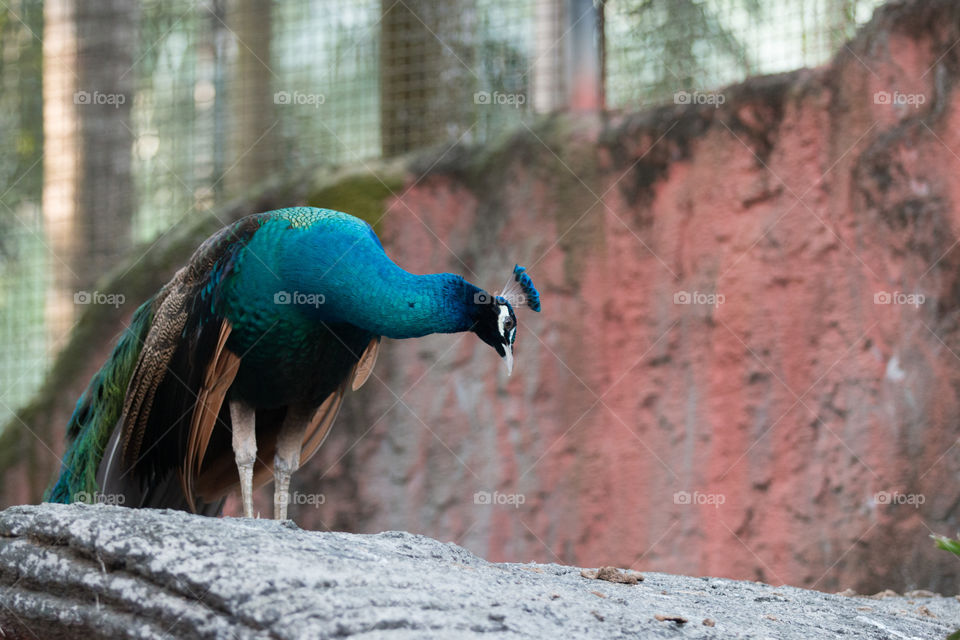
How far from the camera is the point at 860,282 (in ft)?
19.5

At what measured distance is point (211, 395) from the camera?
4391mm

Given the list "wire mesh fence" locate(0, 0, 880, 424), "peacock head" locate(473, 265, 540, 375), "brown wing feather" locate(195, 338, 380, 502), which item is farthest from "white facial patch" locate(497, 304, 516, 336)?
"wire mesh fence" locate(0, 0, 880, 424)

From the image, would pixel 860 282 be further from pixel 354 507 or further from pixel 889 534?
pixel 354 507

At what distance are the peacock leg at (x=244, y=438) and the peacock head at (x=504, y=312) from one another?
1.01 m

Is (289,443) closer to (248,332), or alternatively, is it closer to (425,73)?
(248,332)

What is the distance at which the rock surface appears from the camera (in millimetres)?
2727

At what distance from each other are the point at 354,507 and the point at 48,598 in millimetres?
3817

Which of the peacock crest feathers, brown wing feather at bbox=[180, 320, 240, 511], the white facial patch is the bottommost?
brown wing feather at bbox=[180, 320, 240, 511]

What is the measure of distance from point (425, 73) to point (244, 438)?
342 centimetres

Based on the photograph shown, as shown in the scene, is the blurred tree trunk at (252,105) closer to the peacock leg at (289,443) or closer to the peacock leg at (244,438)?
the peacock leg at (289,443)

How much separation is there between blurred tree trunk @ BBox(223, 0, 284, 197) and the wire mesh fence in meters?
0.01

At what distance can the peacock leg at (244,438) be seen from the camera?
179 inches

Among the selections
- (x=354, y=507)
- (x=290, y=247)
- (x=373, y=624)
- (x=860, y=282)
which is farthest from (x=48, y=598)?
(x=860, y=282)

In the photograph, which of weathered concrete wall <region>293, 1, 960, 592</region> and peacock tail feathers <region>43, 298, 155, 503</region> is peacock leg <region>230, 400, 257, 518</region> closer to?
peacock tail feathers <region>43, 298, 155, 503</region>
